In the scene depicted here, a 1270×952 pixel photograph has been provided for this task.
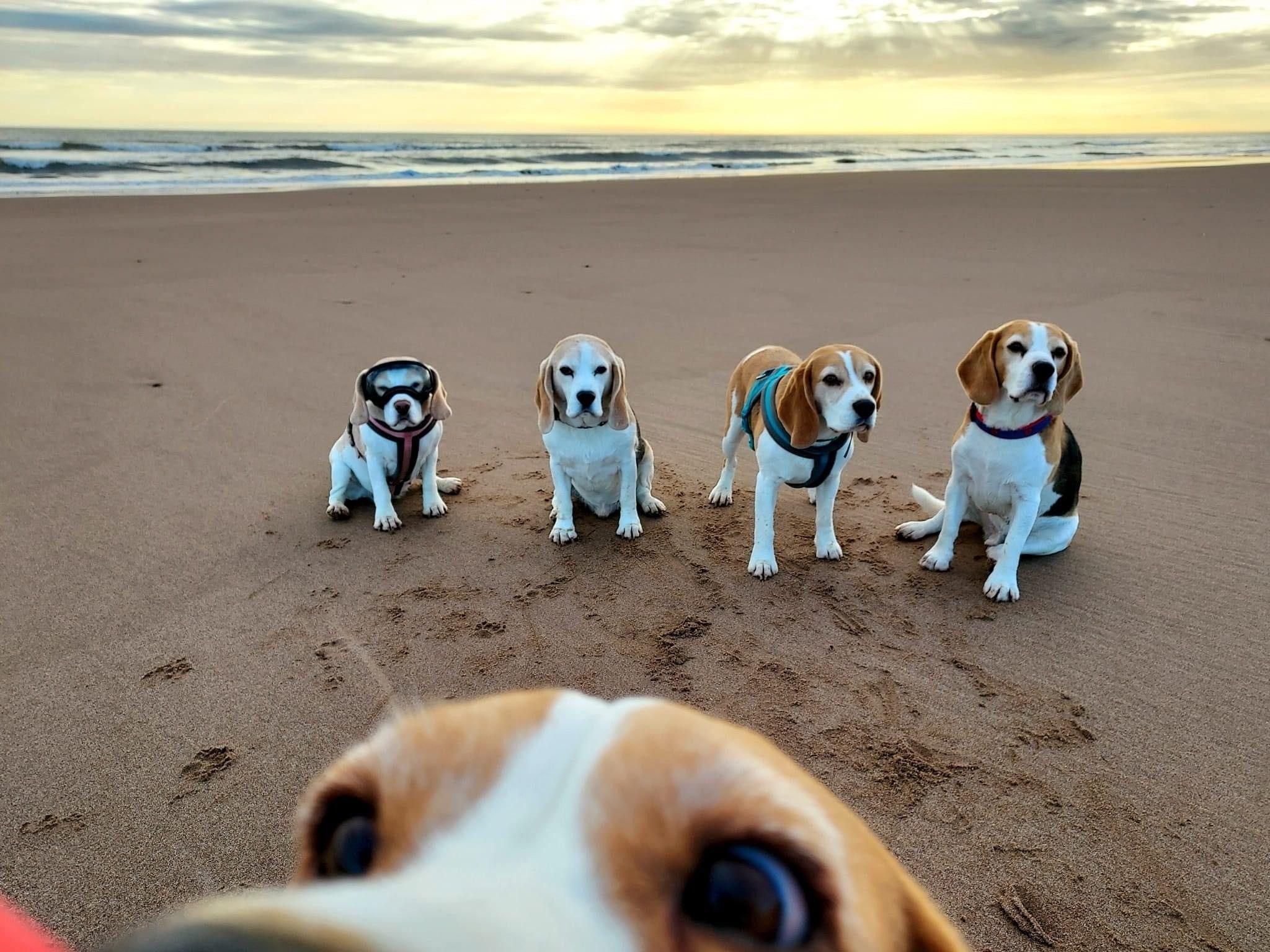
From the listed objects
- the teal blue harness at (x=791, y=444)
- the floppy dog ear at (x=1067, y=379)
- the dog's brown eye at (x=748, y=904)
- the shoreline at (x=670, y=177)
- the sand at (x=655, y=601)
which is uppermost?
the shoreline at (x=670, y=177)

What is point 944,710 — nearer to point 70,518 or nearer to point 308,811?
point 308,811

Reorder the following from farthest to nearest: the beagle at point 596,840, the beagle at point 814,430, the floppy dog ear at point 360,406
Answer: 1. the floppy dog ear at point 360,406
2. the beagle at point 814,430
3. the beagle at point 596,840

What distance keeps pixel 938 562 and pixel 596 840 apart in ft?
12.3

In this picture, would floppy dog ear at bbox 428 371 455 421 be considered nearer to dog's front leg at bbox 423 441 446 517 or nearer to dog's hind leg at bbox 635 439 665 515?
dog's front leg at bbox 423 441 446 517

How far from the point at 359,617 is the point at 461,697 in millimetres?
878

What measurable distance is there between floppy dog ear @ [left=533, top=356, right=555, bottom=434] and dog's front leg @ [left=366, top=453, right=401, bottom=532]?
0.96m

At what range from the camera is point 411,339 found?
7.92m

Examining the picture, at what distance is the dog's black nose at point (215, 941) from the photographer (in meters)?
0.56

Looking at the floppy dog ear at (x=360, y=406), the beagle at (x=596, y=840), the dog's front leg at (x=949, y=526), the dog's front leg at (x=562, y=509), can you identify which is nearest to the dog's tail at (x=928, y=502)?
the dog's front leg at (x=949, y=526)

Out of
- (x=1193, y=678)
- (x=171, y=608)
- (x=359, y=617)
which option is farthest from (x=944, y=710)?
(x=171, y=608)

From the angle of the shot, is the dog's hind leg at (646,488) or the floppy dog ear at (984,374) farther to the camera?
the dog's hind leg at (646,488)

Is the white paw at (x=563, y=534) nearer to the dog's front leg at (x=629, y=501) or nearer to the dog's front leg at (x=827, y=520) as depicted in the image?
the dog's front leg at (x=629, y=501)

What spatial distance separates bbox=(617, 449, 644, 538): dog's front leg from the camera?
4.68m

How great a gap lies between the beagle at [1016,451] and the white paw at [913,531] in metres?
0.27
